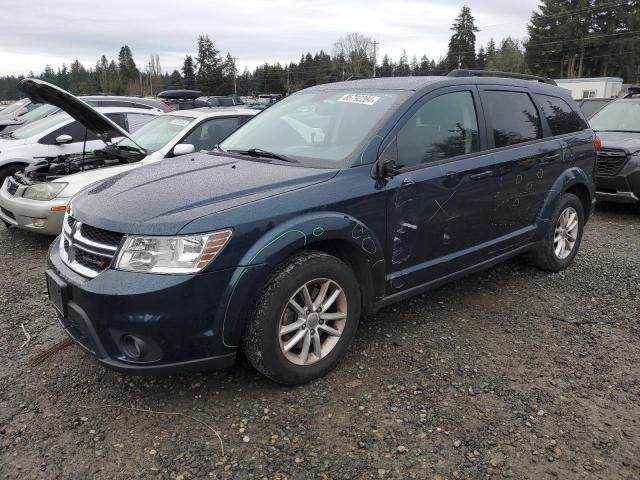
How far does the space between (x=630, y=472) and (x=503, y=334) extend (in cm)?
144

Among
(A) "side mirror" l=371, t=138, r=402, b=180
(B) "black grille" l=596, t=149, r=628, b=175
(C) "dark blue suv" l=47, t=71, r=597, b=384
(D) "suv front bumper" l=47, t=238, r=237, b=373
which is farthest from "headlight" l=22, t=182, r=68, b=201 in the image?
(B) "black grille" l=596, t=149, r=628, b=175

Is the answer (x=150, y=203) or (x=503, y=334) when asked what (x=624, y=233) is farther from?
(x=150, y=203)

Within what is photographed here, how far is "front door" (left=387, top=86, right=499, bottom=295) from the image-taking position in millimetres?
3467

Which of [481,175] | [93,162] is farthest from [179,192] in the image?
[93,162]

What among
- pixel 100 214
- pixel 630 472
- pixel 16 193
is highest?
pixel 100 214

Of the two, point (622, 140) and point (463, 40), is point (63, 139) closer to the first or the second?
point (622, 140)

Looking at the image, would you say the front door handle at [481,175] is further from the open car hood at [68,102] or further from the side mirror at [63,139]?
the side mirror at [63,139]

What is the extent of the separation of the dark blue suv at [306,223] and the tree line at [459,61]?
4577cm

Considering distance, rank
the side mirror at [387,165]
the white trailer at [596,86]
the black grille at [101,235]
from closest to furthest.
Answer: the black grille at [101,235]
the side mirror at [387,165]
the white trailer at [596,86]

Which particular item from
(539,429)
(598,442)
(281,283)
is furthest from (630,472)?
(281,283)

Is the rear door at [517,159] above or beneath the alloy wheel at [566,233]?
above

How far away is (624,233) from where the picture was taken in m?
6.84

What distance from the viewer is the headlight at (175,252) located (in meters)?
2.63

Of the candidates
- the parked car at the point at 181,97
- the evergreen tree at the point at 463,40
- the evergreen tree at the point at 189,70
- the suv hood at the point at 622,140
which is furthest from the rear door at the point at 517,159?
the evergreen tree at the point at 189,70
